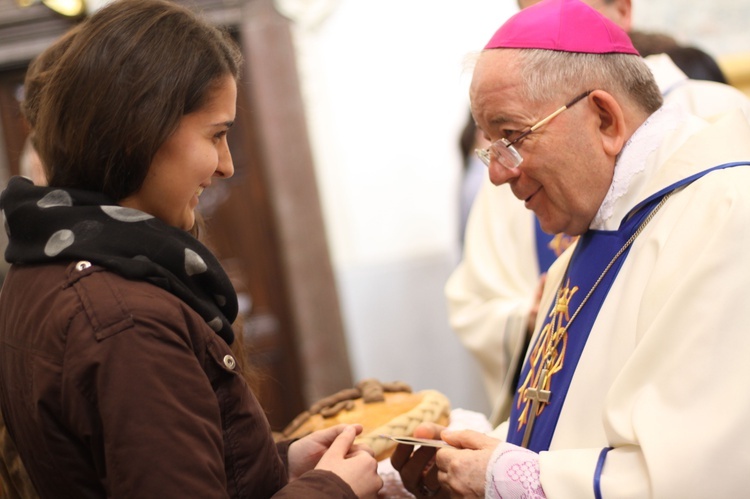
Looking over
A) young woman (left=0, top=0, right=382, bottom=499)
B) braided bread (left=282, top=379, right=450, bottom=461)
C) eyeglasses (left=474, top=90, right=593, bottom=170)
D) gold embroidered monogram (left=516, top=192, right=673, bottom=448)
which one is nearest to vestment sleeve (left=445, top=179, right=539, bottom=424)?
braided bread (left=282, top=379, right=450, bottom=461)

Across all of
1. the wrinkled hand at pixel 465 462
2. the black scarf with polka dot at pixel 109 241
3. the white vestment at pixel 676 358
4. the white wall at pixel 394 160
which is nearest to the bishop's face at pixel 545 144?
the white vestment at pixel 676 358

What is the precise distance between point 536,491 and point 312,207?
3.84 meters

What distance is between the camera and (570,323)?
7.16 feet

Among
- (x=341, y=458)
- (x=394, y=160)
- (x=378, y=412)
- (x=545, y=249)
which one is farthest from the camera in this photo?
(x=394, y=160)

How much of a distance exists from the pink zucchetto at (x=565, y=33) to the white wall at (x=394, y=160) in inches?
135

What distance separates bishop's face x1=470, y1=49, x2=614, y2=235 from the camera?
6.74 ft

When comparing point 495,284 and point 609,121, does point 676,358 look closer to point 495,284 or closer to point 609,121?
point 609,121

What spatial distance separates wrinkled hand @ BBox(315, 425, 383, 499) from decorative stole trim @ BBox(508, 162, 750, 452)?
46 centimetres

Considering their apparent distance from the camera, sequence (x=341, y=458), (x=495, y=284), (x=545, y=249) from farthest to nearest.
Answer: (x=495, y=284) < (x=545, y=249) < (x=341, y=458)

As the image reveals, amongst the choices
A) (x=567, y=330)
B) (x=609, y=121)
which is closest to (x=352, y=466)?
(x=567, y=330)

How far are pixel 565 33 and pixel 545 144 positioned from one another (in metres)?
0.27

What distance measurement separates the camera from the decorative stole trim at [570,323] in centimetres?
207

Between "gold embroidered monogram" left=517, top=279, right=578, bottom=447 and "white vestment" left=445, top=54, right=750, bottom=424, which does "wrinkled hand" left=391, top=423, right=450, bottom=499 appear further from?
"white vestment" left=445, top=54, right=750, bottom=424

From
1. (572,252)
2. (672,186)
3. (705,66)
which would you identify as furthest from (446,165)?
(672,186)
